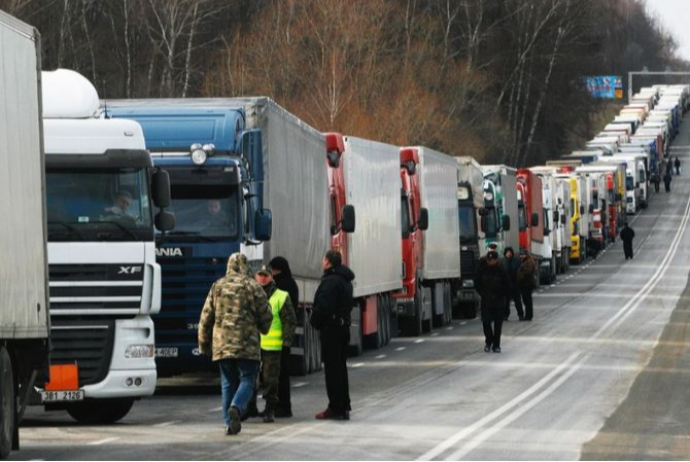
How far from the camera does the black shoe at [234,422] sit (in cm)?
1775

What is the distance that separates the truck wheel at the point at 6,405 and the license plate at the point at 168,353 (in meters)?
7.40

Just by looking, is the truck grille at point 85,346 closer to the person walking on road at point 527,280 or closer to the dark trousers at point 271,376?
the dark trousers at point 271,376

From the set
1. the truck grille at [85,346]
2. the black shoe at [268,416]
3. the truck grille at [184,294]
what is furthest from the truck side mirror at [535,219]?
the truck grille at [85,346]

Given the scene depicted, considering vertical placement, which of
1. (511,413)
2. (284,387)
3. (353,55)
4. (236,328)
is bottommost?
(511,413)

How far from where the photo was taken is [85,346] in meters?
19.4

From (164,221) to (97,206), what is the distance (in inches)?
26.6

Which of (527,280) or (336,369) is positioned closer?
(336,369)

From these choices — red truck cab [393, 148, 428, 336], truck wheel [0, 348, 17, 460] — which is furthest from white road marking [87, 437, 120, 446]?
red truck cab [393, 148, 428, 336]

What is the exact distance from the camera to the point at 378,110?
7906 centimetres

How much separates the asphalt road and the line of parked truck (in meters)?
0.58

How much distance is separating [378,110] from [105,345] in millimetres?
59971

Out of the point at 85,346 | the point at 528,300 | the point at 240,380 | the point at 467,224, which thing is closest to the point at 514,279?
the point at 528,300

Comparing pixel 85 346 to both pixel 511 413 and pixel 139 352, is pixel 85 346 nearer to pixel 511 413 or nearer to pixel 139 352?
pixel 139 352

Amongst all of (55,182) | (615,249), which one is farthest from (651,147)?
(55,182)
